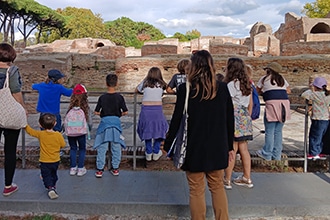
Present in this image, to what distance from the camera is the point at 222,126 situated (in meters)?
2.72

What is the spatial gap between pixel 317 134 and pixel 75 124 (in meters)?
3.16

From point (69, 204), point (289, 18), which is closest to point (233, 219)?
point (69, 204)

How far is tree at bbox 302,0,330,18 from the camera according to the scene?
134 feet

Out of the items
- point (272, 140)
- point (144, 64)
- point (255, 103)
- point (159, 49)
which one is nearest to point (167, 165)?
point (272, 140)

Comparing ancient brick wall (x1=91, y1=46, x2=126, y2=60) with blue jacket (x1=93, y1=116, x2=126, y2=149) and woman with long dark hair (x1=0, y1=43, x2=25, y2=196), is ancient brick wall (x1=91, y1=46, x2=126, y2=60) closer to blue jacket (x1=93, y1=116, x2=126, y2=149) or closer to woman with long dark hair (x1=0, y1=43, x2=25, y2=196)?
blue jacket (x1=93, y1=116, x2=126, y2=149)

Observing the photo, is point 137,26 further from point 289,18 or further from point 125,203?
point 125,203

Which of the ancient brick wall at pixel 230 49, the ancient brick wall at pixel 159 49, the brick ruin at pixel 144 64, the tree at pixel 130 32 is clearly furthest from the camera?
the tree at pixel 130 32

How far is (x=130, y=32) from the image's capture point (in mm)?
56969

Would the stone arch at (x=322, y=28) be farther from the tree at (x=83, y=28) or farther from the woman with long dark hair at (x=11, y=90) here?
the woman with long dark hair at (x=11, y=90)

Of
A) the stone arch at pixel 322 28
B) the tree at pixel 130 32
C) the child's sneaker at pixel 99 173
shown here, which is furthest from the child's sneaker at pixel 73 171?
the tree at pixel 130 32

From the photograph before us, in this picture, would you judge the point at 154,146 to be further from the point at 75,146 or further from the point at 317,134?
the point at 317,134

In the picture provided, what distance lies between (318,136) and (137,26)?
59646 millimetres

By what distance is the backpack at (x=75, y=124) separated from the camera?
3990mm

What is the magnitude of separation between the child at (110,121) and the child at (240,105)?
1353 mm
